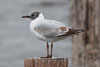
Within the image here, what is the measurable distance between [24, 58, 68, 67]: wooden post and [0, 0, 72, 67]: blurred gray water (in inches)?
188

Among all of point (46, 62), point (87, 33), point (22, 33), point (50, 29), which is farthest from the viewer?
point (22, 33)

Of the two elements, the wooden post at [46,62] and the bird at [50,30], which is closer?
the wooden post at [46,62]

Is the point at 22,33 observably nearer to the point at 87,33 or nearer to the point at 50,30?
the point at 87,33

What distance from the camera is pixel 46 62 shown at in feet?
14.1

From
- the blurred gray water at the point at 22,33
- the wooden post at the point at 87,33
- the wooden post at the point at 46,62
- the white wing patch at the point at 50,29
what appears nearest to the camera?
the wooden post at the point at 46,62

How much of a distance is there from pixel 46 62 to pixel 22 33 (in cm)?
768

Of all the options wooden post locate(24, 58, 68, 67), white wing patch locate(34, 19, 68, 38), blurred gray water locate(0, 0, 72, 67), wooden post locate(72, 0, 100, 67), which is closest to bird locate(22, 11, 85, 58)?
white wing patch locate(34, 19, 68, 38)

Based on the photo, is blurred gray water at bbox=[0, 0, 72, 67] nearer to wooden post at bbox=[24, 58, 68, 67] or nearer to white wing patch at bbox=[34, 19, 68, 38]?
white wing patch at bbox=[34, 19, 68, 38]

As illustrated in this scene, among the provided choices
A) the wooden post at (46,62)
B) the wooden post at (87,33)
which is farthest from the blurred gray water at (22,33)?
the wooden post at (46,62)

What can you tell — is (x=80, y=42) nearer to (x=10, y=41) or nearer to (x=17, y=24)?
(x=10, y=41)

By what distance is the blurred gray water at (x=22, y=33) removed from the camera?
10.0 metres

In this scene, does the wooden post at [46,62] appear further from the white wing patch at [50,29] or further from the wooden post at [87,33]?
the wooden post at [87,33]

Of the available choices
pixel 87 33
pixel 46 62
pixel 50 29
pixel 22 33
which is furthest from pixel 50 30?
pixel 22 33

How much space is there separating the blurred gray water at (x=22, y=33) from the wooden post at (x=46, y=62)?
188 inches
